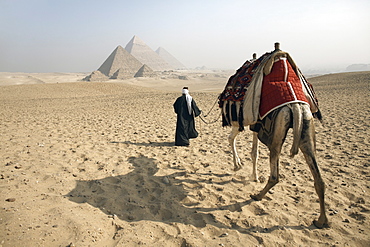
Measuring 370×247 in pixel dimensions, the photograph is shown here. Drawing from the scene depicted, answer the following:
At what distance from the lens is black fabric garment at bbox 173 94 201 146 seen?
6270mm

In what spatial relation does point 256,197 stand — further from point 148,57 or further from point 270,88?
point 148,57

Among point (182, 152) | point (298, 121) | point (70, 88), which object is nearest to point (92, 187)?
point (182, 152)

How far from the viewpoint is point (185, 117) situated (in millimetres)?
6469

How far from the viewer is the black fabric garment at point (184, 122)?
627cm

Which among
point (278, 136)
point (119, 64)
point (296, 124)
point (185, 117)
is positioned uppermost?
point (119, 64)

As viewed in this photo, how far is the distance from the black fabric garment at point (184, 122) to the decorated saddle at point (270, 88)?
2.78m

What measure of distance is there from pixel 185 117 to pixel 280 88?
376 centimetres

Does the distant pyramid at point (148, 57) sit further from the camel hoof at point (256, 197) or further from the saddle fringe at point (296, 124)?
the saddle fringe at point (296, 124)

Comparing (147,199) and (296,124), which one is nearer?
(296,124)

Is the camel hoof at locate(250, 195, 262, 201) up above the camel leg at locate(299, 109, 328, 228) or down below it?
below

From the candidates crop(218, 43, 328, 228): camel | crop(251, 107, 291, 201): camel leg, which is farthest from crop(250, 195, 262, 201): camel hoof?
crop(218, 43, 328, 228): camel

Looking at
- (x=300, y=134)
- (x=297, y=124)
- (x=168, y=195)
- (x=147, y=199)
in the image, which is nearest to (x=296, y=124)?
(x=297, y=124)

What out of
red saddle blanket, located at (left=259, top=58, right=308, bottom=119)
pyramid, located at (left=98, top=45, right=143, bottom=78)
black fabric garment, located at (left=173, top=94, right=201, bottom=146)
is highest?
pyramid, located at (left=98, top=45, right=143, bottom=78)

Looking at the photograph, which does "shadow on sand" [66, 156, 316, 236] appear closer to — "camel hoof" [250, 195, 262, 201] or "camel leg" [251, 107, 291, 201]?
"camel hoof" [250, 195, 262, 201]
